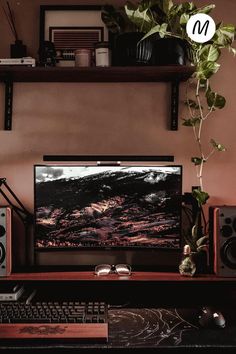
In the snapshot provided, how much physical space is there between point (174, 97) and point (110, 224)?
765 mm

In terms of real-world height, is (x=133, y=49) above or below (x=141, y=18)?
below

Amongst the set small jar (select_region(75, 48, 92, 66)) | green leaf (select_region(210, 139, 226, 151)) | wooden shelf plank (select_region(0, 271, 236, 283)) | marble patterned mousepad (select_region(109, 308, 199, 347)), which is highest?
small jar (select_region(75, 48, 92, 66))

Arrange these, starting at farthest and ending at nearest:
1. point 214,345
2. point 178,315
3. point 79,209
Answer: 1. point 79,209
2. point 178,315
3. point 214,345

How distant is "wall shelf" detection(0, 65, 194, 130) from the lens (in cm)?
226

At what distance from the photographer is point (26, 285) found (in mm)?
2268

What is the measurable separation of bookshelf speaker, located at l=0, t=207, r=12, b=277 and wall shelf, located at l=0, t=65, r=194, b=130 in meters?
0.54

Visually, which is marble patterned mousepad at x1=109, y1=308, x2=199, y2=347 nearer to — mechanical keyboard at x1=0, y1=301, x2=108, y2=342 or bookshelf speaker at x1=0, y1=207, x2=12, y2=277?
mechanical keyboard at x1=0, y1=301, x2=108, y2=342

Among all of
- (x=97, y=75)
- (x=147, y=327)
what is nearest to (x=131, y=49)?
(x=97, y=75)

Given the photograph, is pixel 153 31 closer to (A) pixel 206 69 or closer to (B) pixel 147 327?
(A) pixel 206 69

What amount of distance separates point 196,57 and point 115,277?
45.3 inches

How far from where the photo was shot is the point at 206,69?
7.44 feet

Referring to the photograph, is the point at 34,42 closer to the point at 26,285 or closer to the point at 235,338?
the point at 26,285

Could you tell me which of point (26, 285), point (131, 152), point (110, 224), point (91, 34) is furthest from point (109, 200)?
point (91, 34)

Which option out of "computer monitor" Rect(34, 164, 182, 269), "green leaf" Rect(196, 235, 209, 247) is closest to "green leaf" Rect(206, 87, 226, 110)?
"computer monitor" Rect(34, 164, 182, 269)
